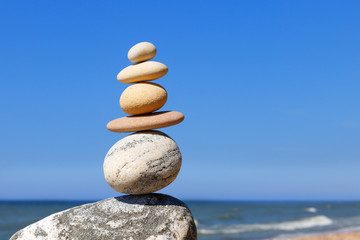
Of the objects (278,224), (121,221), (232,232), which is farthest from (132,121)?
Answer: (278,224)

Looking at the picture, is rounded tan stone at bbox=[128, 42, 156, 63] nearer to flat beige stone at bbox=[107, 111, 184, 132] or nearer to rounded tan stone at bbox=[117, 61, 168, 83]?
rounded tan stone at bbox=[117, 61, 168, 83]

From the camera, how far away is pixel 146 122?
629 cm

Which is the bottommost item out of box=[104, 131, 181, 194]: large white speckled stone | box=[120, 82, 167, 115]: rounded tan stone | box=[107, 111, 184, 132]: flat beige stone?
box=[104, 131, 181, 194]: large white speckled stone

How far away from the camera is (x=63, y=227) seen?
6.23 metres

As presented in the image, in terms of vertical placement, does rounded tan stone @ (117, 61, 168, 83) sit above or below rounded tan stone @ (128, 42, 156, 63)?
below

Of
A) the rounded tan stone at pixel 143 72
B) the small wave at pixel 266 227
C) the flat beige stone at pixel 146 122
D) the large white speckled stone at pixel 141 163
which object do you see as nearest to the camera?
the large white speckled stone at pixel 141 163

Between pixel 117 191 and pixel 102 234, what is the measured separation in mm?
663

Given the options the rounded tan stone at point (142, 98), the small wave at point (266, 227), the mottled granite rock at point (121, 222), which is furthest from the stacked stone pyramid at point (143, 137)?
the small wave at point (266, 227)

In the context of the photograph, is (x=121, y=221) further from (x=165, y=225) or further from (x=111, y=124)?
(x=111, y=124)

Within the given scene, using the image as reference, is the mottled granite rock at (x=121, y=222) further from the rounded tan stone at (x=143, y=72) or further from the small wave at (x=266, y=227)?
the small wave at (x=266, y=227)

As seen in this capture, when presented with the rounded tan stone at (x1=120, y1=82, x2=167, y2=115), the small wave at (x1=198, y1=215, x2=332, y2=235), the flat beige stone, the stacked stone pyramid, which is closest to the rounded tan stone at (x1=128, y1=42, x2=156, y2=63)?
the stacked stone pyramid

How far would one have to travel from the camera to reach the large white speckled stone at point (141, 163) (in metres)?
6.05

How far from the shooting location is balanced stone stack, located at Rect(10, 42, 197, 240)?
6.09 metres

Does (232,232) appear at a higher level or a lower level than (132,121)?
lower
